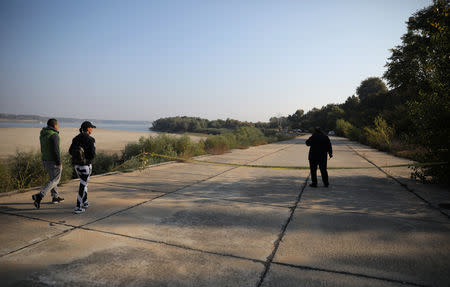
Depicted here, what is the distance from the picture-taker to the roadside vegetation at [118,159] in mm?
6257

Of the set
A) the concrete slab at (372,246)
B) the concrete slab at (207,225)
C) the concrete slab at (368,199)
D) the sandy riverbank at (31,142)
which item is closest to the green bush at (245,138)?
the sandy riverbank at (31,142)

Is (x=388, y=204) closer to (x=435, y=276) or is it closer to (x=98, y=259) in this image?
(x=435, y=276)

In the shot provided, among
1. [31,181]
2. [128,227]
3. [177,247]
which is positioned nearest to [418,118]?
[177,247]

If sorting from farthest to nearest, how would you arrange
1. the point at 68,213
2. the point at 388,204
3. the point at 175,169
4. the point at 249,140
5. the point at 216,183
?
the point at 249,140, the point at 175,169, the point at 216,183, the point at 388,204, the point at 68,213

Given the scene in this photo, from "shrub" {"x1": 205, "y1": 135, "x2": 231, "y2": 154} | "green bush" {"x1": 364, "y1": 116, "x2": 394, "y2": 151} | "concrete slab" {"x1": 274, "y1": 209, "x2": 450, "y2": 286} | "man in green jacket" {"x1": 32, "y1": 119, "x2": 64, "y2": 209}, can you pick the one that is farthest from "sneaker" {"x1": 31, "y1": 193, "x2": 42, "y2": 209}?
"green bush" {"x1": 364, "y1": 116, "x2": 394, "y2": 151}

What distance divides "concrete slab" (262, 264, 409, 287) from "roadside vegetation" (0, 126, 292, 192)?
6.43 metres

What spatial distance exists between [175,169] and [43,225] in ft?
18.5

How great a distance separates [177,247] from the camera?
3260 millimetres

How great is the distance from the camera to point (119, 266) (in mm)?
2787

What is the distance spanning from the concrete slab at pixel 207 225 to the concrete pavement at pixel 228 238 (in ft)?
0.05

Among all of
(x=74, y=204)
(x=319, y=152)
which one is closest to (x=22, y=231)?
(x=74, y=204)

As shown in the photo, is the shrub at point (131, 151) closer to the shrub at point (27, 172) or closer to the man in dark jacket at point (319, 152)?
the shrub at point (27, 172)

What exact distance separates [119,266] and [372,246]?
10.7ft

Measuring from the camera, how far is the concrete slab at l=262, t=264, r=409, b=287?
2.47 m
